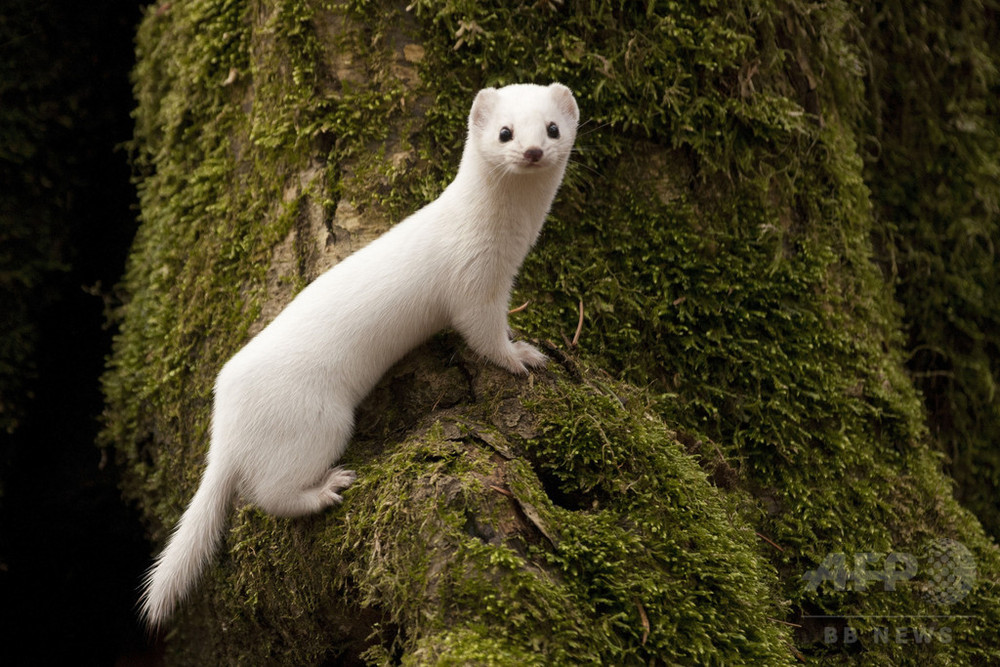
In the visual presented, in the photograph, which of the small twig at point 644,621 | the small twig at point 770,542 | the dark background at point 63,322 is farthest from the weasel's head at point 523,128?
the dark background at point 63,322

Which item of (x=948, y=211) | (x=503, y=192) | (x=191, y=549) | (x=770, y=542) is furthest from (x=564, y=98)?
(x=948, y=211)

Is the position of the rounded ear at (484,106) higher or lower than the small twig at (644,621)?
higher

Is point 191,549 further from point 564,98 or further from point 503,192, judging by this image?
point 564,98

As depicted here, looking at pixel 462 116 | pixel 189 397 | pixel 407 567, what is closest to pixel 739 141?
pixel 462 116

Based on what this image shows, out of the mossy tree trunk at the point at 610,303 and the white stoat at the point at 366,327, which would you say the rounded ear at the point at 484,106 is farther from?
the mossy tree trunk at the point at 610,303

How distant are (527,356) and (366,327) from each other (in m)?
0.60

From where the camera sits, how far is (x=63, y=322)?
4.58 m

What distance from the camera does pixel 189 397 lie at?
371 centimetres

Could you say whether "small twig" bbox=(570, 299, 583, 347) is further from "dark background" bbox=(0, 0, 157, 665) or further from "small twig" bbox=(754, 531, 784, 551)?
"dark background" bbox=(0, 0, 157, 665)

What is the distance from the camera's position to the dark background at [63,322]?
4297 mm

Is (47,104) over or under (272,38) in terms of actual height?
under

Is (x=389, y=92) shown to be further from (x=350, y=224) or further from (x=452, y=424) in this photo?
(x=452, y=424)

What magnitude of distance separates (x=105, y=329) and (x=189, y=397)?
112 cm

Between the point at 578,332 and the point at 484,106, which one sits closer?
the point at 484,106
